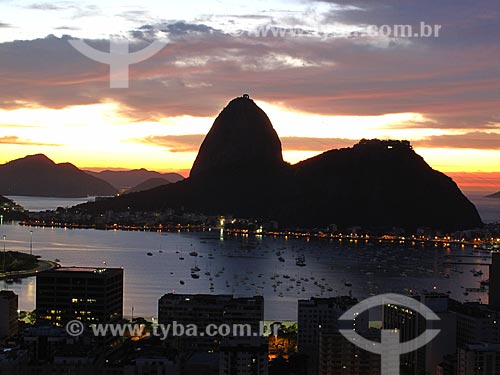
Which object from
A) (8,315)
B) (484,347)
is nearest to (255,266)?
(8,315)

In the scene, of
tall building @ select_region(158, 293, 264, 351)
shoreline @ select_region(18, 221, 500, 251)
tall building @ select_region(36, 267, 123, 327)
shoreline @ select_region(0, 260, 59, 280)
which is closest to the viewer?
tall building @ select_region(158, 293, 264, 351)

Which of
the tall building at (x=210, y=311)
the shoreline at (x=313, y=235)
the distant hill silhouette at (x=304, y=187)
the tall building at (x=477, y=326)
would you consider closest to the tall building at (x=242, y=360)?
the tall building at (x=210, y=311)

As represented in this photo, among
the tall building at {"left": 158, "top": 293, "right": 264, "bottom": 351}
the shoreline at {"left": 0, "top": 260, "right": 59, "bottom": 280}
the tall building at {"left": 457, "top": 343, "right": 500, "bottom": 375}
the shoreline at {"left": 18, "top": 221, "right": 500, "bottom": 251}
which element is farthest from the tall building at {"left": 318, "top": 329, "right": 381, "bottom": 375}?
the shoreline at {"left": 18, "top": 221, "right": 500, "bottom": 251}

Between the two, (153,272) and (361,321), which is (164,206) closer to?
(153,272)

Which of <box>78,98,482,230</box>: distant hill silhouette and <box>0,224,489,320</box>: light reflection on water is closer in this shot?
<box>0,224,489,320</box>: light reflection on water

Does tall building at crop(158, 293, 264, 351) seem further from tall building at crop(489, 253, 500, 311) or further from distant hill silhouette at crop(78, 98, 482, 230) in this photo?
distant hill silhouette at crop(78, 98, 482, 230)

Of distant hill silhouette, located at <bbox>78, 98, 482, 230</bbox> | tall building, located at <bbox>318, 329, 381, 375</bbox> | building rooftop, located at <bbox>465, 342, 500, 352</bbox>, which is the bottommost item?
tall building, located at <bbox>318, 329, 381, 375</bbox>

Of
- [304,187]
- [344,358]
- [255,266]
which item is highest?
[304,187]

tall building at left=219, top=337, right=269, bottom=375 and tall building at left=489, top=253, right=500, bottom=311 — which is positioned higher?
tall building at left=489, top=253, right=500, bottom=311

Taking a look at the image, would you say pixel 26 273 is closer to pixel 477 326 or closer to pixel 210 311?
pixel 210 311
